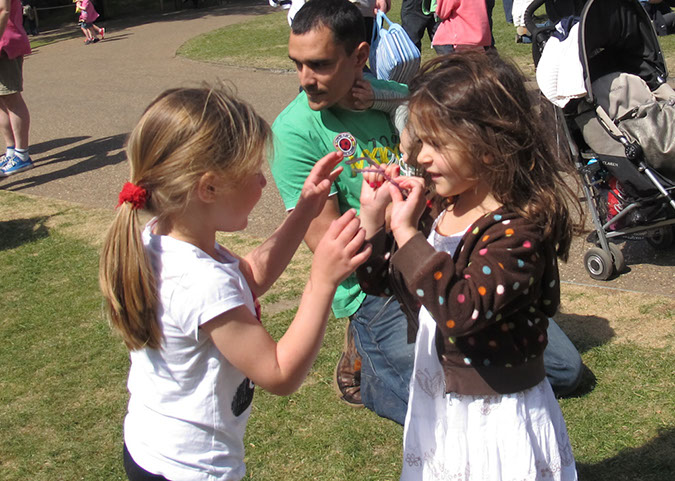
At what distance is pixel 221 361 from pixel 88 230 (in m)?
4.65

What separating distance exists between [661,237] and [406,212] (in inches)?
138

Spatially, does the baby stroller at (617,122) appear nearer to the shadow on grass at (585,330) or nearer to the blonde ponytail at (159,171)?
the shadow on grass at (585,330)

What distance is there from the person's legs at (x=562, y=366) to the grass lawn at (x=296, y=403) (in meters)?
0.10

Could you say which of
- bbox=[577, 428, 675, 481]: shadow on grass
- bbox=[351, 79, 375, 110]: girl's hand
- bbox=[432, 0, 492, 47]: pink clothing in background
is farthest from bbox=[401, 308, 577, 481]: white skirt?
bbox=[432, 0, 492, 47]: pink clothing in background

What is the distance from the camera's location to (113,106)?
11344 millimetres

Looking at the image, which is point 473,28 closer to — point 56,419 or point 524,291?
point 56,419

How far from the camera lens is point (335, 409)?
3594 millimetres

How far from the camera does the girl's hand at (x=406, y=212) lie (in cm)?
196

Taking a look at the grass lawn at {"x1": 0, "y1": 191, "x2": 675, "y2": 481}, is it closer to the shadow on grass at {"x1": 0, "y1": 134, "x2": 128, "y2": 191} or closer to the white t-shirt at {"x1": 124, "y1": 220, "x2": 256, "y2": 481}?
the white t-shirt at {"x1": 124, "y1": 220, "x2": 256, "y2": 481}

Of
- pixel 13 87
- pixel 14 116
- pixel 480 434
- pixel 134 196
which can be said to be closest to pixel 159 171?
pixel 134 196

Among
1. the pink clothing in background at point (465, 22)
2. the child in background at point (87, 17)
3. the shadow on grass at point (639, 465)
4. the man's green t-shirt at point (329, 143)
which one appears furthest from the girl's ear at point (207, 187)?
the child in background at point (87, 17)

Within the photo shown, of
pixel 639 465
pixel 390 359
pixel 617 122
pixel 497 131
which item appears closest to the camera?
pixel 497 131

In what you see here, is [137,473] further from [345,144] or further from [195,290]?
[345,144]

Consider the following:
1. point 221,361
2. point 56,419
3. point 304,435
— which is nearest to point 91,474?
point 56,419
